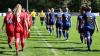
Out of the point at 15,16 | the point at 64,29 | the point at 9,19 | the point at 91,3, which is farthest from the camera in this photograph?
the point at 91,3

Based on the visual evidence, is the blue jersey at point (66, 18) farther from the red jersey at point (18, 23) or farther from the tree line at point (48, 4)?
the tree line at point (48, 4)

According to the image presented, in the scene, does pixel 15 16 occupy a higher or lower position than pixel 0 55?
higher

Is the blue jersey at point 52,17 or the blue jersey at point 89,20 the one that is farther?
the blue jersey at point 52,17

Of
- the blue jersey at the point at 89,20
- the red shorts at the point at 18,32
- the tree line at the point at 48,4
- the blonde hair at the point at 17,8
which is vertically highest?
the tree line at the point at 48,4

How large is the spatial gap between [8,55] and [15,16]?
161cm

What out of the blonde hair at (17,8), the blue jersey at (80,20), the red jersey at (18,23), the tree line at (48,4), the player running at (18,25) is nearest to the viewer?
the blonde hair at (17,8)

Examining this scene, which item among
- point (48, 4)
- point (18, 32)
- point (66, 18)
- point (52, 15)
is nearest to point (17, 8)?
point (18, 32)

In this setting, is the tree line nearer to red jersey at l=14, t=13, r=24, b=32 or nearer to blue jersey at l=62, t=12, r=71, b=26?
blue jersey at l=62, t=12, r=71, b=26

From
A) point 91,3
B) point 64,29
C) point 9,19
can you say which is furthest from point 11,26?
point 91,3

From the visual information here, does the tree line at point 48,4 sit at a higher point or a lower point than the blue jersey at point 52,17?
higher

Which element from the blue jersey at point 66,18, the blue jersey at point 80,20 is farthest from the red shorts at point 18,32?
the blue jersey at point 66,18

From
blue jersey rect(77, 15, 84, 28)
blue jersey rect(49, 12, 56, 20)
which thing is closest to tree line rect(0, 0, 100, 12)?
blue jersey rect(49, 12, 56, 20)

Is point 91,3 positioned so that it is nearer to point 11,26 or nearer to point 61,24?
point 61,24

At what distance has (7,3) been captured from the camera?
99.6 meters
